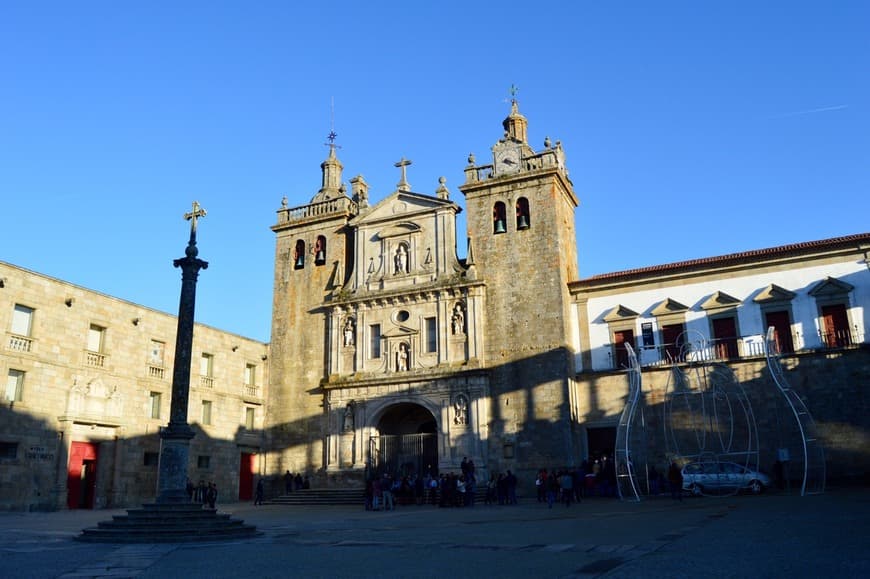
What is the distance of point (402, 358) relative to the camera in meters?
32.4

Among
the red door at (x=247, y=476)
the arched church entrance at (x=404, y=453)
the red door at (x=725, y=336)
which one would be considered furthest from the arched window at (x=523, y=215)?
the red door at (x=247, y=476)

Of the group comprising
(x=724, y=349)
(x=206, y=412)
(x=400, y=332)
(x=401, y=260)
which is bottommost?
(x=206, y=412)

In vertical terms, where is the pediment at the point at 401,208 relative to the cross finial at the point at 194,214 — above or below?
above

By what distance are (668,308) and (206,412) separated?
20605mm

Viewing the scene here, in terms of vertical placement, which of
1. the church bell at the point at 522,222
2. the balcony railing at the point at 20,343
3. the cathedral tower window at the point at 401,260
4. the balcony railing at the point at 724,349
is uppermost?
the church bell at the point at 522,222

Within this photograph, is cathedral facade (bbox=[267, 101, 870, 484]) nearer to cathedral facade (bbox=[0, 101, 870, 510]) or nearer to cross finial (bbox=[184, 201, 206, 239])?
cathedral facade (bbox=[0, 101, 870, 510])

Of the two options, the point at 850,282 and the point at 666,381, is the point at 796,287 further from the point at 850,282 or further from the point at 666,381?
the point at 666,381

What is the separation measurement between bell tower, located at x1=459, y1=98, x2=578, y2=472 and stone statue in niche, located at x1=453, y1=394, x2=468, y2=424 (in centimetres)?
116

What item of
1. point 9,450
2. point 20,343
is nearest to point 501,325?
point 20,343

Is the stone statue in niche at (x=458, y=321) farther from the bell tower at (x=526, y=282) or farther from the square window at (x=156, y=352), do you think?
the square window at (x=156, y=352)

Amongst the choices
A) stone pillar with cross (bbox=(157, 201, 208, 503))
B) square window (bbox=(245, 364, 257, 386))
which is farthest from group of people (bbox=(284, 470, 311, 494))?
stone pillar with cross (bbox=(157, 201, 208, 503))

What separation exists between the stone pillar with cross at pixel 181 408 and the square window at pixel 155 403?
46.3ft

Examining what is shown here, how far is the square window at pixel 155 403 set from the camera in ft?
102

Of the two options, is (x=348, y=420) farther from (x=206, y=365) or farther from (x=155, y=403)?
(x=155, y=403)
